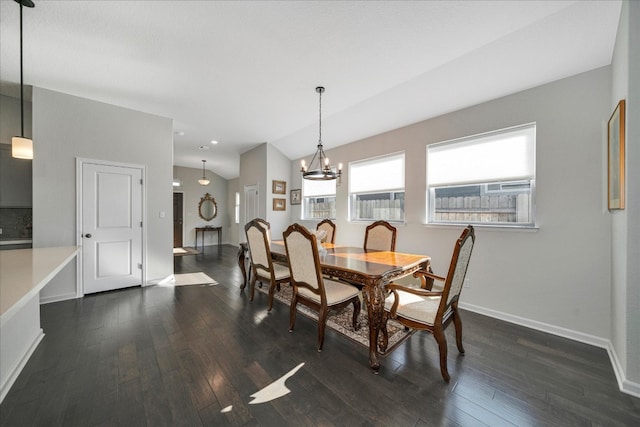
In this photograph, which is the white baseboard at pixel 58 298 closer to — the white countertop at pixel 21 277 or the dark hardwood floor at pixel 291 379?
the dark hardwood floor at pixel 291 379

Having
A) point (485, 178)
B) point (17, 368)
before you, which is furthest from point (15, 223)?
point (485, 178)

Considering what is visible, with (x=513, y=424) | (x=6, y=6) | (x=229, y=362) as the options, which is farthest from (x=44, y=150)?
(x=513, y=424)

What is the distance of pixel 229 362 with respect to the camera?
1953mm

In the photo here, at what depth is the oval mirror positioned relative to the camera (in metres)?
8.62

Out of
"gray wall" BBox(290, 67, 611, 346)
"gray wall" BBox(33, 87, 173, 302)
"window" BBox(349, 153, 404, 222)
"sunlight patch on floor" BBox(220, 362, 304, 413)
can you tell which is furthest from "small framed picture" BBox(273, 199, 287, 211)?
"sunlight patch on floor" BBox(220, 362, 304, 413)

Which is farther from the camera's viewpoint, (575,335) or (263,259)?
(263,259)

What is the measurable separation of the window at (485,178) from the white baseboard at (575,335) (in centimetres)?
106

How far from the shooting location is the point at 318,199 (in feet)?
18.3

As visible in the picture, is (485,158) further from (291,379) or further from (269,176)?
(269,176)

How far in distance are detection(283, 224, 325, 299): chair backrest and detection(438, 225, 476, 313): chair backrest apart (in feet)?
3.14

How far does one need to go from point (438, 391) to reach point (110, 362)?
8.29 ft

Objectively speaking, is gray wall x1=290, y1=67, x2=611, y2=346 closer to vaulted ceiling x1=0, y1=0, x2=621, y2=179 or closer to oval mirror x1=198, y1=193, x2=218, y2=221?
vaulted ceiling x1=0, y1=0, x2=621, y2=179

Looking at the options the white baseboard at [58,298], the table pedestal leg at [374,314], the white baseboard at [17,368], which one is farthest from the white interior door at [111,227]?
the table pedestal leg at [374,314]

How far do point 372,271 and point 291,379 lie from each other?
1006 millimetres
